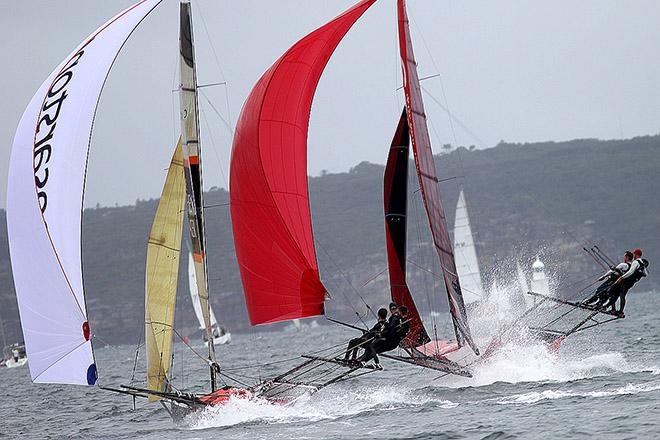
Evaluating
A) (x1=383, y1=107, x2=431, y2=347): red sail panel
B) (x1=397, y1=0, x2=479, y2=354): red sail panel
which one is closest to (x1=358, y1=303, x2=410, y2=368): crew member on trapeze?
(x1=397, y1=0, x2=479, y2=354): red sail panel

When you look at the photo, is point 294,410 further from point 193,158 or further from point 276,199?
point 193,158

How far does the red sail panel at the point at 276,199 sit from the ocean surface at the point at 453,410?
1.87 m

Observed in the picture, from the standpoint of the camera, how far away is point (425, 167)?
2064 cm

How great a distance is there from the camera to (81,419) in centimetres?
2388

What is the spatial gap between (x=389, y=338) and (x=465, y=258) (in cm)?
3003

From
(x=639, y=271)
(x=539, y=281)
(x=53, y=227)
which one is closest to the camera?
(x=53, y=227)

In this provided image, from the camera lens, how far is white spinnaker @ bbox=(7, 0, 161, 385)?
15.4 meters

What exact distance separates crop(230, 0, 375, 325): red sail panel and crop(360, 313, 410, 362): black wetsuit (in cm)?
113

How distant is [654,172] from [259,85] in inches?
5896

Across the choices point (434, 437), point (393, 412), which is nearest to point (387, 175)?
point (393, 412)

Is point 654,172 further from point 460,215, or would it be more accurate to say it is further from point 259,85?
point 259,85

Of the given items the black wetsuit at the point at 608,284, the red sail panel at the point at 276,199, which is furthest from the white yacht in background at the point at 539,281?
the red sail panel at the point at 276,199

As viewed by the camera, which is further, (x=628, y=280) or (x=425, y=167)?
(x=425, y=167)

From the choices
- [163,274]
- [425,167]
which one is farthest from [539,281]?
[163,274]
